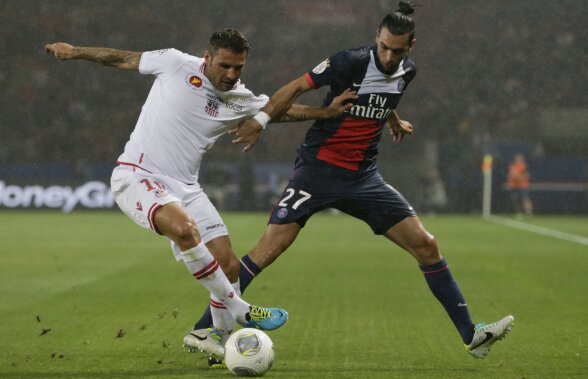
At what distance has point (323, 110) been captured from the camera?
6938 millimetres

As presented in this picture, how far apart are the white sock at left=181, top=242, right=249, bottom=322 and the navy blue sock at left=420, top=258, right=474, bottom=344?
1.43 meters

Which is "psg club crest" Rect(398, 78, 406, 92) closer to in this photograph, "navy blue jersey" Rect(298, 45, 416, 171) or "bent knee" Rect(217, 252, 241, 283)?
"navy blue jersey" Rect(298, 45, 416, 171)

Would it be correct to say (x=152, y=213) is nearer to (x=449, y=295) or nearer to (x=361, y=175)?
(x=361, y=175)

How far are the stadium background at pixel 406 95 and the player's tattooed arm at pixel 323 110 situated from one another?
22.4 meters

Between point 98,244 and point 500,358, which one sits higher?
point 500,358

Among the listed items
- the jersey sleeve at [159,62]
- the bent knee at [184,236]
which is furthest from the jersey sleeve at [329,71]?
the bent knee at [184,236]

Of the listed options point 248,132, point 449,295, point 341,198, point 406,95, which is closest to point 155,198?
point 248,132

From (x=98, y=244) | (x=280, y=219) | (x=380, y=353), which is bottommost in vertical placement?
(x=98, y=244)

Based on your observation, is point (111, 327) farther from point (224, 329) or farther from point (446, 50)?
point (446, 50)

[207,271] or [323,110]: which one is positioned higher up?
[323,110]

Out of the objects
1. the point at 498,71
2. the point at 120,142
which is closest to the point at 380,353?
the point at 120,142

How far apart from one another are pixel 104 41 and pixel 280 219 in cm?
2553

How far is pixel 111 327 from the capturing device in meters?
8.24

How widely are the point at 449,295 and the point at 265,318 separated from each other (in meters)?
1.39
